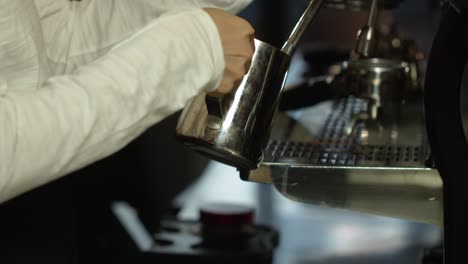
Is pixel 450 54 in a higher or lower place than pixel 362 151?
higher

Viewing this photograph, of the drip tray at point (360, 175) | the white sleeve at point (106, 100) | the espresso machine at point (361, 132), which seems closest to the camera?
the white sleeve at point (106, 100)

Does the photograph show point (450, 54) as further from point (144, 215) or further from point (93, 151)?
point (144, 215)

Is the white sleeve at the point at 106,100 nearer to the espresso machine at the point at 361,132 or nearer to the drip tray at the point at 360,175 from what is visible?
the espresso machine at the point at 361,132

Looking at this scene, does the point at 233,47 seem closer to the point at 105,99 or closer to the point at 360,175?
the point at 105,99

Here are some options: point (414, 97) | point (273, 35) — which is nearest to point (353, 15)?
point (273, 35)

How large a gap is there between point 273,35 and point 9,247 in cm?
257

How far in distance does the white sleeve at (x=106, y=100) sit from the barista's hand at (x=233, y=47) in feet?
0.04

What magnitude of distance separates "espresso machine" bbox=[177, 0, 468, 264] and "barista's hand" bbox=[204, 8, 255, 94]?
51mm

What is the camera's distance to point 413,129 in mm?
1309

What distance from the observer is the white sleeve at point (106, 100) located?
67cm

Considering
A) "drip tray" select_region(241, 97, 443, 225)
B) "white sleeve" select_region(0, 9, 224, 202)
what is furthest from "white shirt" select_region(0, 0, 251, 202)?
"drip tray" select_region(241, 97, 443, 225)

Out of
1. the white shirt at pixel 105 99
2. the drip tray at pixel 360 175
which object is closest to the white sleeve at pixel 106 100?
the white shirt at pixel 105 99

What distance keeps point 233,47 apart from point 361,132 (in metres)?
0.60

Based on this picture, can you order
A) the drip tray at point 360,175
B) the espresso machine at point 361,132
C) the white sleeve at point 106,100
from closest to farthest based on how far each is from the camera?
the white sleeve at point 106,100, the espresso machine at point 361,132, the drip tray at point 360,175
